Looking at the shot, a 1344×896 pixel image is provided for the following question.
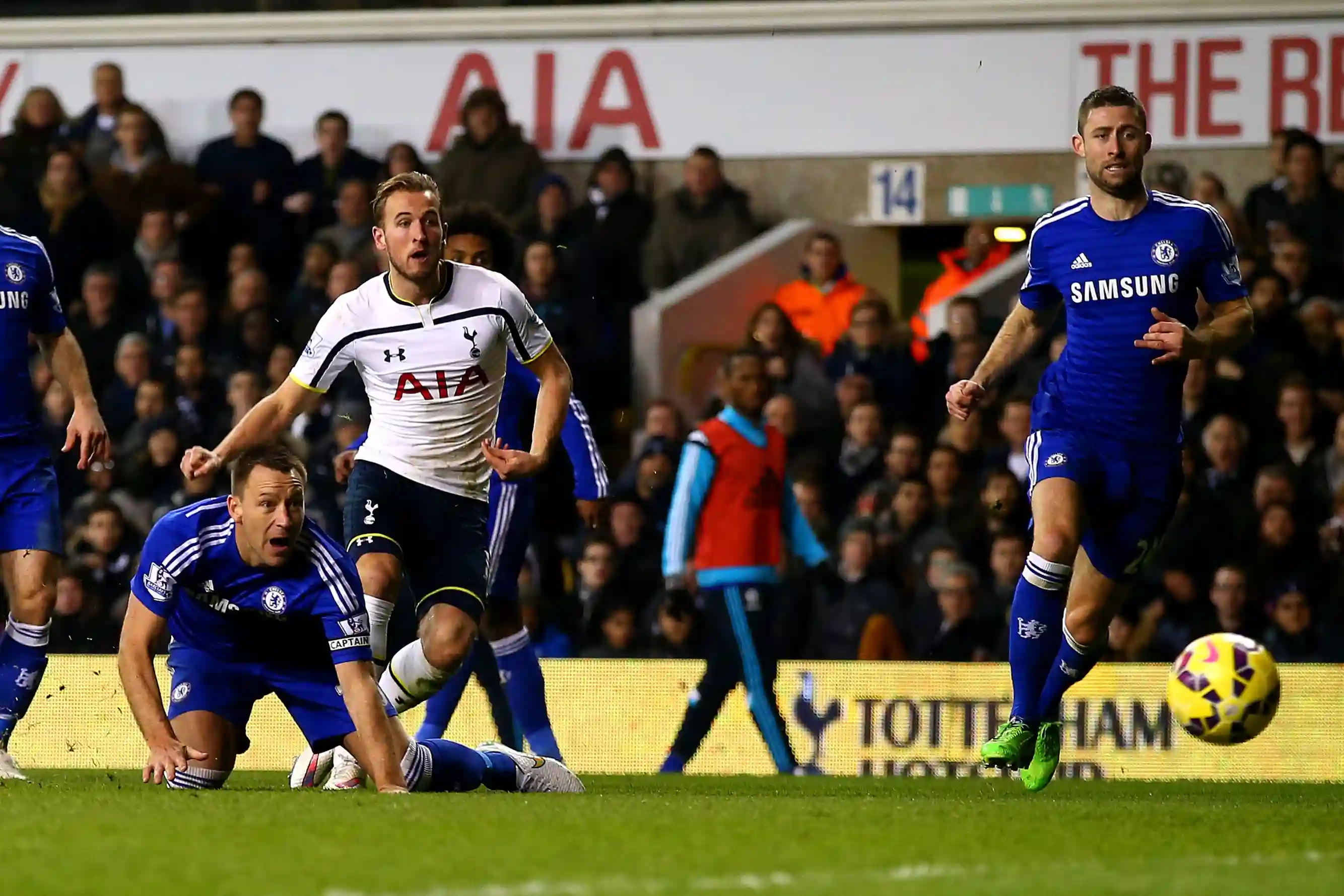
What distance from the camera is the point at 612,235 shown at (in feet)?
46.4

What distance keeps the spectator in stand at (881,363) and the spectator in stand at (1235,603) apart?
7.46 ft

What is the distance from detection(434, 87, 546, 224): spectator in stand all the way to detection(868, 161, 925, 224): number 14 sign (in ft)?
7.64

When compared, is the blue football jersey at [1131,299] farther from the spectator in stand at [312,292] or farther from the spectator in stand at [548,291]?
the spectator in stand at [312,292]

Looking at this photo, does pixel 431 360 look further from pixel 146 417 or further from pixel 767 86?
pixel 767 86

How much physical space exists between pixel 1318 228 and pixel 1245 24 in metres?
2.24

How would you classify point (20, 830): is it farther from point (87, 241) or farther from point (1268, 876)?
point (87, 241)

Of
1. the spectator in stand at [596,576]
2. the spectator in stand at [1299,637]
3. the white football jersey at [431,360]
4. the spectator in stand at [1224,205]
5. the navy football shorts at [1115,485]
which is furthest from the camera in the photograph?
the spectator in stand at [1224,205]

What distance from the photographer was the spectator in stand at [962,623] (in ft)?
36.7

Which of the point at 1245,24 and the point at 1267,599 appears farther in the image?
the point at 1245,24

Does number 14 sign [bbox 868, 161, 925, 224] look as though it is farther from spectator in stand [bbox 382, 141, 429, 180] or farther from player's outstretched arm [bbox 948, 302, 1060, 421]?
player's outstretched arm [bbox 948, 302, 1060, 421]

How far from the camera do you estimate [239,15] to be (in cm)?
Result: 1617

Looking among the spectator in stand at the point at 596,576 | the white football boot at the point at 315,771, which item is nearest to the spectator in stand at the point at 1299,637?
the spectator in stand at the point at 596,576

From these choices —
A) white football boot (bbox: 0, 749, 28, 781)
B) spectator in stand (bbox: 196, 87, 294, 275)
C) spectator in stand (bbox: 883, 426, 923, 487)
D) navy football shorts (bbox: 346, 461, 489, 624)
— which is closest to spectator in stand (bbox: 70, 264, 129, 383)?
spectator in stand (bbox: 196, 87, 294, 275)

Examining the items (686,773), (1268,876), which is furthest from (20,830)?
(686,773)
